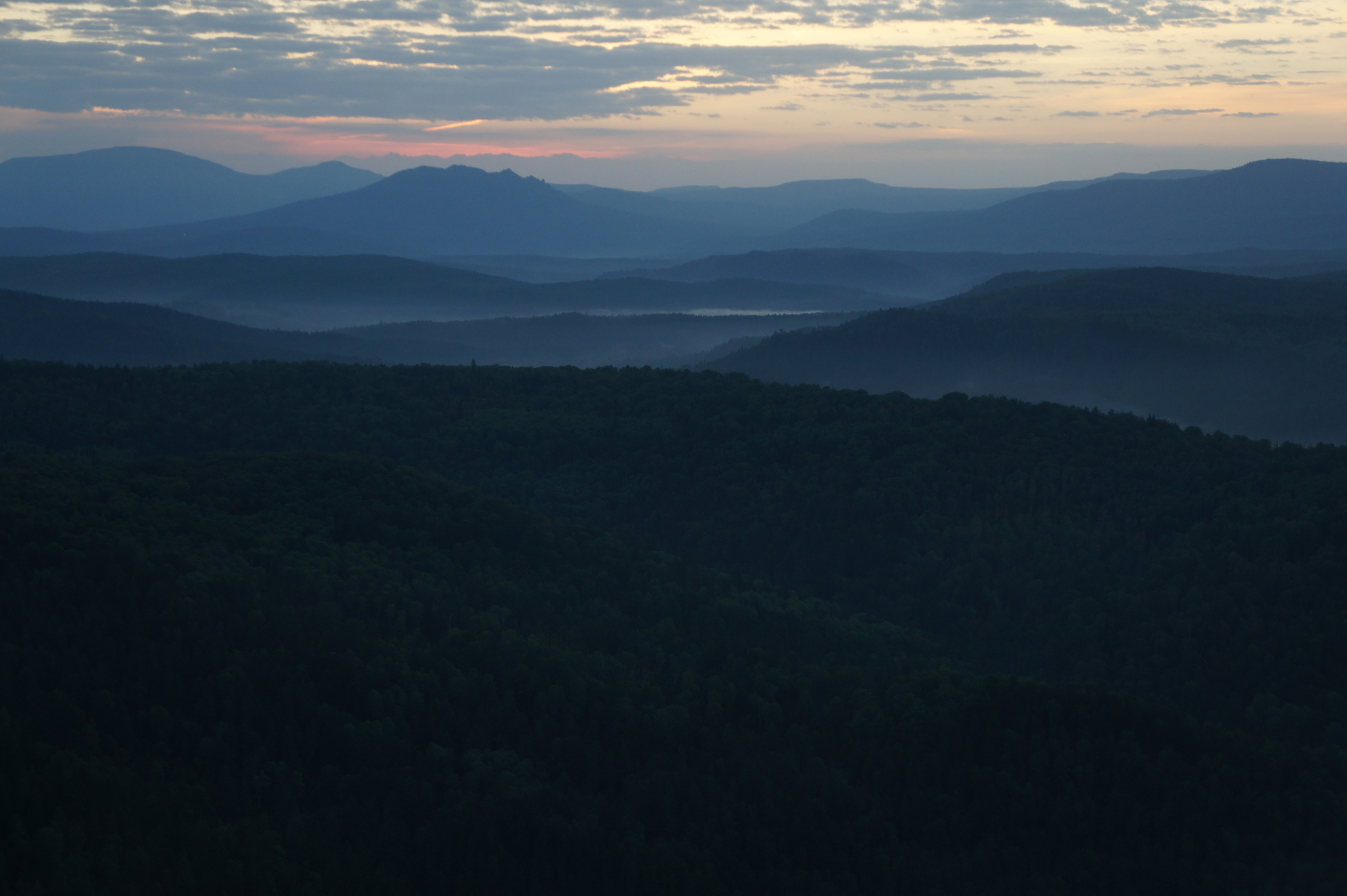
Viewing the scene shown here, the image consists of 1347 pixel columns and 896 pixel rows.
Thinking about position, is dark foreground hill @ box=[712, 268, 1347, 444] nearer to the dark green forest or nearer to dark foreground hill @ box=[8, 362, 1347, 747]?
dark foreground hill @ box=[8, 362, 1347, 747]

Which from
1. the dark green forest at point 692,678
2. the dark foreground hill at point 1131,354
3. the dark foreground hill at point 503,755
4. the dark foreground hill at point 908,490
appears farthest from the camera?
the dark foreground hill at point 1131,354

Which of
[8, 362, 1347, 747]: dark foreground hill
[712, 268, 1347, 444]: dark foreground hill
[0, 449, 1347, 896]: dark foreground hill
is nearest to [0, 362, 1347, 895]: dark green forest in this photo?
[0, 449, 1347, 896]: dark foreground hill

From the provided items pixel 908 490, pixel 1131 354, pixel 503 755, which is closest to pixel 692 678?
pixel 503 755

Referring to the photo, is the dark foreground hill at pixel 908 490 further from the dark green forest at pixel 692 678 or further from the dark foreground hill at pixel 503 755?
the dark foreground hill at pixel 503 755

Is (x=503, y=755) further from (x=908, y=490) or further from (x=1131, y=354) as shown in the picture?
(x=1131, y=354)

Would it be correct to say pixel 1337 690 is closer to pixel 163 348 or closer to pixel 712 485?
pixel 712 485

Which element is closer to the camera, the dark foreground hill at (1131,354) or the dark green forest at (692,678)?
the dark green forest at (692,678)

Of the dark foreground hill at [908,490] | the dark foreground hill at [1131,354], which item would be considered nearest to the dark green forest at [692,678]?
the dark foreground hill at [908,490]

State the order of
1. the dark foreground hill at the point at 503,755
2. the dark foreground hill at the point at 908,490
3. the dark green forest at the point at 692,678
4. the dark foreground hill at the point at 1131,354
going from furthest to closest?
the dark foreground hill at the point at 1131,354 < the dark foreground hill at the point at 908,490 < the dark green forest at the point at 692,678 < the dark foreground hill at the point at 503,755
